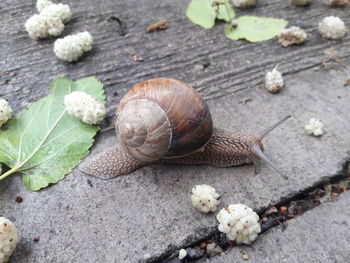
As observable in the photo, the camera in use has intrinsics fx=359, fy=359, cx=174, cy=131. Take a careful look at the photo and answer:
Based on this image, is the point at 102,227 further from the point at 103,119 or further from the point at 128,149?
the point at 103,119

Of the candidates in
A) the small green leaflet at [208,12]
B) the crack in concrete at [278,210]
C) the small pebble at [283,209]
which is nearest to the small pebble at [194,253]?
the crack in concrete at [278,210]

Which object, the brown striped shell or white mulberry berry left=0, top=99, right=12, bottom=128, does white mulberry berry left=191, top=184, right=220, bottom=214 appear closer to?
the brown striped shell

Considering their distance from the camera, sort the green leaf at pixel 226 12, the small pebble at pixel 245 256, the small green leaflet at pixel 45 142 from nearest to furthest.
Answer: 1. the small pebble at pixel 245 256
2. the small green leaflet at pixel 45 142
3. the green leaf at pixel 226 12

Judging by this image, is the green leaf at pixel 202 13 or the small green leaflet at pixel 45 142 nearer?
the small green leaflet at pixel 45 142

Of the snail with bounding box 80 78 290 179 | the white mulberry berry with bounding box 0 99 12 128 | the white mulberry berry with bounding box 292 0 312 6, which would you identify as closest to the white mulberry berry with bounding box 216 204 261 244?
the snail with bounding box 80 78 290 179

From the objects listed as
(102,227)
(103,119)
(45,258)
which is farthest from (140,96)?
(45,258)

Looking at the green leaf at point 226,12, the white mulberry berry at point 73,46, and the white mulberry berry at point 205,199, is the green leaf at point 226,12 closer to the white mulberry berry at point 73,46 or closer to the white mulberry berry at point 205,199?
the white mulberry berry at point 73,46
